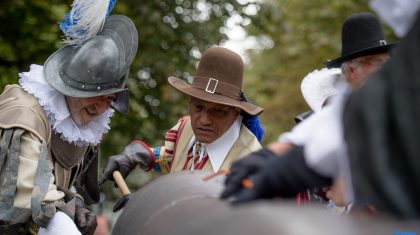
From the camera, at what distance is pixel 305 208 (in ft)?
5.02

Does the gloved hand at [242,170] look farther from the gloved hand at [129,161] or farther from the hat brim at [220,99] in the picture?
the gloved hand at [129,161]

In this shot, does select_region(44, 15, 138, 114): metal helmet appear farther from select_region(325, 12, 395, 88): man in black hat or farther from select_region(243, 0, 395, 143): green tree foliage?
select_region(243, 0, 395, 143): green tree foliage

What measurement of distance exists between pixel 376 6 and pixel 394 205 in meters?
0.55

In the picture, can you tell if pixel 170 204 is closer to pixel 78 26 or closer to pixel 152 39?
pixel 78 26

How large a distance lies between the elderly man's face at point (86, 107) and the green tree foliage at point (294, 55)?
26.7ft

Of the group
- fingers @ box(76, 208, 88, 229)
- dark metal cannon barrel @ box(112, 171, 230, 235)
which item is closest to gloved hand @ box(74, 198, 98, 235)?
fingers @ box(76, 208, 88, 229)

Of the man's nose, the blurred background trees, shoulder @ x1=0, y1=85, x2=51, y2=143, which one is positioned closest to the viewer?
shoulder @ x1=0, y1=85, x2=51, y2=143

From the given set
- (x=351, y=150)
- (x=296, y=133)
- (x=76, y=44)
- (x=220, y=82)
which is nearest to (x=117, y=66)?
(x=76, y=44)

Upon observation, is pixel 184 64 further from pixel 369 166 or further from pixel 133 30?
pixel 369 166

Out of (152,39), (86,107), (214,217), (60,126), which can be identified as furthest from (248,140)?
(152,39)

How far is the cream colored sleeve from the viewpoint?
3.39 meters

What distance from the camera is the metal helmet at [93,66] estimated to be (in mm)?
3791

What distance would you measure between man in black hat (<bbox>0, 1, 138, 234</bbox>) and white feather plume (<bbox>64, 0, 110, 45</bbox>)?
0.01 metres

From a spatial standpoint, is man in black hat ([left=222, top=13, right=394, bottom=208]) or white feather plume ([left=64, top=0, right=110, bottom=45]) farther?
white feather plume ([left=64, top=0, right=110, bottom=45])
